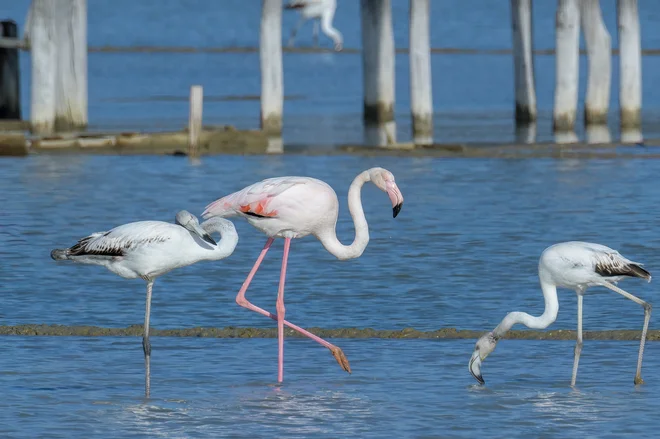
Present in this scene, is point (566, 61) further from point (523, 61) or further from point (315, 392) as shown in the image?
point (315, 392)

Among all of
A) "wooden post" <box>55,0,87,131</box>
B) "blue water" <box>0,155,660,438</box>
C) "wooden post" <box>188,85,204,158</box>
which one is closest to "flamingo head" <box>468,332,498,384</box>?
"blue water" <box>0,155,660,438</box>

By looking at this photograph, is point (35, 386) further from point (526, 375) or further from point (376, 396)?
point (526, 375)

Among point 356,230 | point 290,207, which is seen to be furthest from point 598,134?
point 290,207

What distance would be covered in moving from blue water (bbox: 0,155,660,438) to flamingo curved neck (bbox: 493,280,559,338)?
0.31 metres

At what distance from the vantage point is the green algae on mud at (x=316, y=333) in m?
10.9

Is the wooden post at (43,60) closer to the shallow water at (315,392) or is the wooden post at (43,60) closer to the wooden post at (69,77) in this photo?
the wooden post at (69,77)

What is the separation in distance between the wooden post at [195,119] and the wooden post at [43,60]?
6.82 feet

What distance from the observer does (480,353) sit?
9422mm

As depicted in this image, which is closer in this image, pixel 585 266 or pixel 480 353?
pixel 480 353

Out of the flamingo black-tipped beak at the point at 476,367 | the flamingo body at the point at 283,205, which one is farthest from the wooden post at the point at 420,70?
the flamingo black-tipped beak at the point at 476,367

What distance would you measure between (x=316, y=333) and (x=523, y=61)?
51.0 ft

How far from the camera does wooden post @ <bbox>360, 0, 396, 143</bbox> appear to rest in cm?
2538

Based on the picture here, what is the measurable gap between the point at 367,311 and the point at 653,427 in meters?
3.56

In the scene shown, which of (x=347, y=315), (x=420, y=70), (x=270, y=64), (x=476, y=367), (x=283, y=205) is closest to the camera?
(x=476, y=367)
